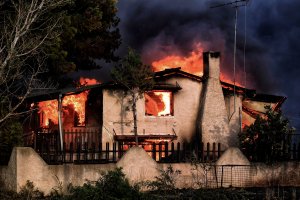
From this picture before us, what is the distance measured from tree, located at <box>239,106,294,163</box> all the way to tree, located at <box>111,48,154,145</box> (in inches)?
253

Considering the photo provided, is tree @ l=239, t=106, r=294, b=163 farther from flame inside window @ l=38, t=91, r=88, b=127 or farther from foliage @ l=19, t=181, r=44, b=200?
flame inside window @ l=38, t=91, r=88, b=127

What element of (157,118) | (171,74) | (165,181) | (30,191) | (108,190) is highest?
(171,74)

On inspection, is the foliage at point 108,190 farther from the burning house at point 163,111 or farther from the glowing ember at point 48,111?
the glowing ember at point 48,111

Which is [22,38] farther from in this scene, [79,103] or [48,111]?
[48,111]

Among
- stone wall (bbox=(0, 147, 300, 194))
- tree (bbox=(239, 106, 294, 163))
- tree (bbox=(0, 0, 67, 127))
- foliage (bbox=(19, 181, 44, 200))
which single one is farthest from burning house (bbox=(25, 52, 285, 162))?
foliage (bbox=(19, 181, 44, 200))

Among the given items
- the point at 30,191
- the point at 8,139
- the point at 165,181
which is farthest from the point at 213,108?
the point at 30,191

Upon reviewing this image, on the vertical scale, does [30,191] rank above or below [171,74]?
below

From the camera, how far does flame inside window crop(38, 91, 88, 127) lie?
32156 mm

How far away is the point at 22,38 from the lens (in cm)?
2127

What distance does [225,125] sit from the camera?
3142 centimetres

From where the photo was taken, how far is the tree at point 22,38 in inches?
821

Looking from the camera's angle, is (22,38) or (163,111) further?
(163,111)

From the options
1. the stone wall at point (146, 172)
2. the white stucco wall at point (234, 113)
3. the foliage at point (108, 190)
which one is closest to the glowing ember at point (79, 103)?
the white stucco wall at point (234, 113)

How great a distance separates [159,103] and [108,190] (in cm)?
1538
